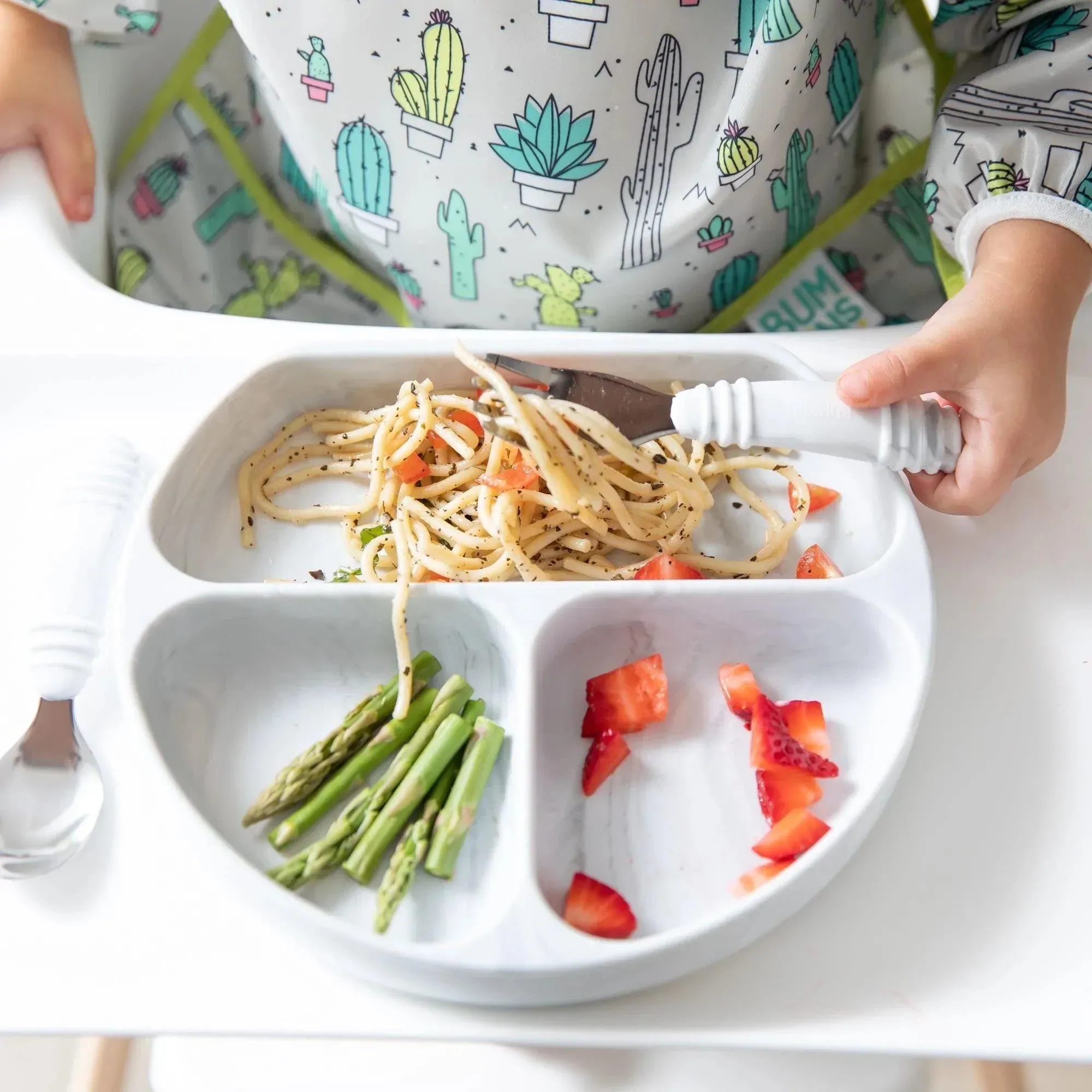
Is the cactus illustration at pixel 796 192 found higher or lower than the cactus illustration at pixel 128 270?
higher

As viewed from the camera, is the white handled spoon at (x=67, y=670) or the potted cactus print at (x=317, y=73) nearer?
the white handled spoon at (x=67, y=670)

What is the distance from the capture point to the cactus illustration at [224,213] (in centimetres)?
138

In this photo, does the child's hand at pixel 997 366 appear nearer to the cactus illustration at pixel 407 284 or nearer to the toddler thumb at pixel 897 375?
the toddler thumb at pixel 897 375

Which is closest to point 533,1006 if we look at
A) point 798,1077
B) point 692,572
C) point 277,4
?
point 692,572

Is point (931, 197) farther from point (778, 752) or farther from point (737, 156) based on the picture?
point (778, 752)

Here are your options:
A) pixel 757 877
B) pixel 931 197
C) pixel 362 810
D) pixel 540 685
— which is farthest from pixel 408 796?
pixel 931 197

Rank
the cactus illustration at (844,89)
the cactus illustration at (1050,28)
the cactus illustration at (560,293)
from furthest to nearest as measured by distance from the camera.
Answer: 1. the cactus illustration at (560,293)
2. the cactus illustration at (844,89)
3. the cactus illustration at (1050,28)

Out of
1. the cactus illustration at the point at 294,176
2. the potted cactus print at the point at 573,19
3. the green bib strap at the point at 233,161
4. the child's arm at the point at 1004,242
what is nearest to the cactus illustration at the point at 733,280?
the child's arm at the point at 1004,242

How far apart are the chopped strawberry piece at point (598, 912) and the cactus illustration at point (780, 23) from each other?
87 centimetres

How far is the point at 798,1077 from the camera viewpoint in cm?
104

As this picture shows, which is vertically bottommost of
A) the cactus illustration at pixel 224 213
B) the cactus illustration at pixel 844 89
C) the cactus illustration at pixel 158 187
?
the cactus illustration at pixel 224 213

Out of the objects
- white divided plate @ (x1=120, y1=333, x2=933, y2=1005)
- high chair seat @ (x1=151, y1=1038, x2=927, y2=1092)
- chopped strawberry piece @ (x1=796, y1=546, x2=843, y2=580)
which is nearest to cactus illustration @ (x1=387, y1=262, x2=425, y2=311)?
white divided plate @ (x1=120, y1=333, x2=933, y2=1005)

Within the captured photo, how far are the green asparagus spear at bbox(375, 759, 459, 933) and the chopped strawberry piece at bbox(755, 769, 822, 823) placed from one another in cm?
27

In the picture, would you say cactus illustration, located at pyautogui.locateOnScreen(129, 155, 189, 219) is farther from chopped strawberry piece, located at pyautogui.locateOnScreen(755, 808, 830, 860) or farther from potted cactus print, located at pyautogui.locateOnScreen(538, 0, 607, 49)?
chopped strawberry piece, located at pyautogui.locateOnScreen(755, 808, 830, 860)
